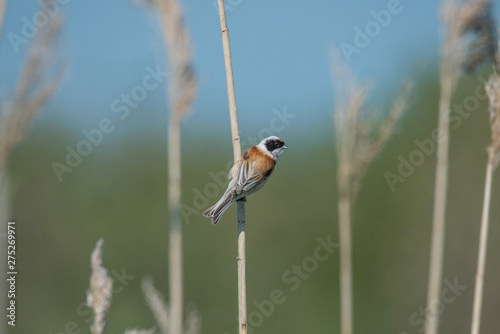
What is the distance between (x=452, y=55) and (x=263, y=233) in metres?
7.16

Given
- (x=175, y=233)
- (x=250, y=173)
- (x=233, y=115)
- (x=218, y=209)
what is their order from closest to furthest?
(x=233, y=115), (x=218, y=209), (x=175, y=233), (x=250, y=173)

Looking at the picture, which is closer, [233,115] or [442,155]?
[233,115]

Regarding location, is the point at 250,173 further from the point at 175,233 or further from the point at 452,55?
the point at 452,55

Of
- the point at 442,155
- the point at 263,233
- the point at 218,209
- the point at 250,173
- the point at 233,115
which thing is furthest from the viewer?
the point at 263,233

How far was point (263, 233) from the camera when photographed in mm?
10227

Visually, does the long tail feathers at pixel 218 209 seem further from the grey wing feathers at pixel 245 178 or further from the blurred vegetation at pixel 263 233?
the blurred vegetation at pixel 263 233

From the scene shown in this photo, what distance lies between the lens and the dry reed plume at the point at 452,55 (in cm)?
346

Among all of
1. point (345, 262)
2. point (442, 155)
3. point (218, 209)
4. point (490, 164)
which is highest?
point (442, 155)

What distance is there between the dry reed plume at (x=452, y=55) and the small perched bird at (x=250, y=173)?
1.13 meters

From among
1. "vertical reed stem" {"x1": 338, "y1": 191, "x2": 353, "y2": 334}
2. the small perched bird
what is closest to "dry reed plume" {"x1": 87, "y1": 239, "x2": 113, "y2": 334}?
the small perched bird

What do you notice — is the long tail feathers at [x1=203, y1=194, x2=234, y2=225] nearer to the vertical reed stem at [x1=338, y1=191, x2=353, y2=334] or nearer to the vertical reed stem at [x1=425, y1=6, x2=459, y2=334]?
the vertical reed stem at [x1=338, y1=191, x2=353, y2=334]

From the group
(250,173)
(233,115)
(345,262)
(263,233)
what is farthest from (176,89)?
(263,233)

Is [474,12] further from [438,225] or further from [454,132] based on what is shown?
[454,132]

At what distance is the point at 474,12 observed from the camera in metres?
3.53
